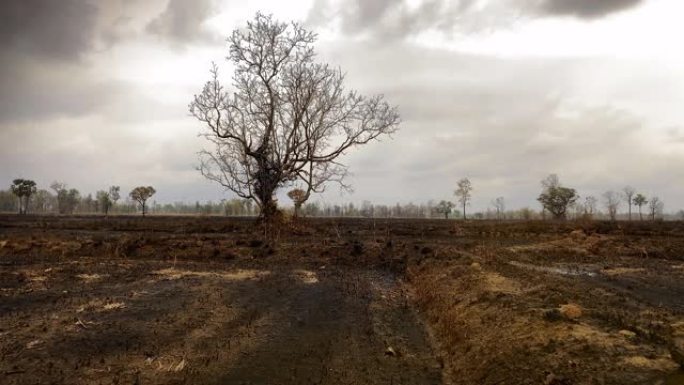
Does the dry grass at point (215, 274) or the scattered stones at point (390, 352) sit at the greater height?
the dry grass at point (215, 274)

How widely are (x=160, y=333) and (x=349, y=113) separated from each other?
2056cm

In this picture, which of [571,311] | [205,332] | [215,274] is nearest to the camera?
[571,311]

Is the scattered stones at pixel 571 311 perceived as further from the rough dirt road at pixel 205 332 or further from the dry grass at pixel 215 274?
the dry grass at pixel 215 274

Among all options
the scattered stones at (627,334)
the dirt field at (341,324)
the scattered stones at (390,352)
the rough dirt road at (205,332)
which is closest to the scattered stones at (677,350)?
the dirt field at (341,324)

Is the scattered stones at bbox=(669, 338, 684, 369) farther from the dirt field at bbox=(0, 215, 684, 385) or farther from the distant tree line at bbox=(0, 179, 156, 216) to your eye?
the distant tree line at bbox=(0, 179, 156, 216)

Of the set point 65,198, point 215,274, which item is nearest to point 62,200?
point 65,198

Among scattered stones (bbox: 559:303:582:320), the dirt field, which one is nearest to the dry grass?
the dirt field

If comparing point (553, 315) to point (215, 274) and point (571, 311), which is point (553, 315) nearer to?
point (571, 311)

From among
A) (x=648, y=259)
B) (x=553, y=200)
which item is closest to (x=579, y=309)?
(x=648, y=259)

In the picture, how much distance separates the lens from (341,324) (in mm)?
9664

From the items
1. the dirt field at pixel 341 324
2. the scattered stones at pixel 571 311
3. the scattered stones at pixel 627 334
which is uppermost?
the scattered stones at pixel 571 311

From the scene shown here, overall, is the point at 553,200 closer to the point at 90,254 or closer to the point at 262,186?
the point at 262,186

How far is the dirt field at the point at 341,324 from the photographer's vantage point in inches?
251

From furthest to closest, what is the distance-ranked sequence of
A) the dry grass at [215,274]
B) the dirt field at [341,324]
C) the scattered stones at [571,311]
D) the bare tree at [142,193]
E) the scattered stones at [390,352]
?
the bare tree at [142,193]
the dry grass at [215,274]
the scattered stones at [390,352]
the scattered stones at [571,311]
the dirt field at [341,324]
